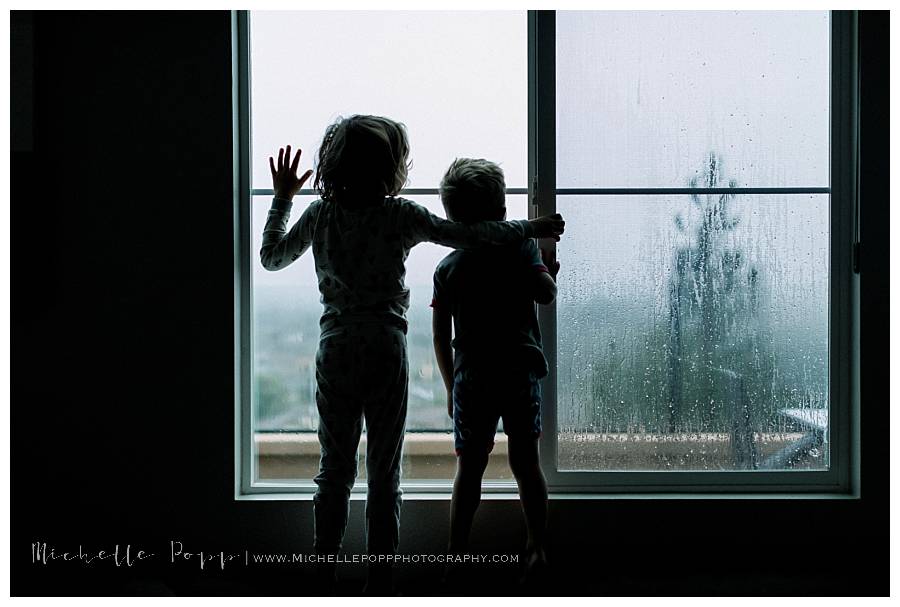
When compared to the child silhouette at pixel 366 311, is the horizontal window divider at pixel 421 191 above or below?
above

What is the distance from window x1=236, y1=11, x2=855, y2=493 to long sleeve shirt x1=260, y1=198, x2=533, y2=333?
13.2 inches

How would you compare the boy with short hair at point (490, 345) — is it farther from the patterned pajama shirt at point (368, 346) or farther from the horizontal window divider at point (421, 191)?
the horizontal window divider at point (421, 191)

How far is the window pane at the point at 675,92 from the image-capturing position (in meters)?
1.97

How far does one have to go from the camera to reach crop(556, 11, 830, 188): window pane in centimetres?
197

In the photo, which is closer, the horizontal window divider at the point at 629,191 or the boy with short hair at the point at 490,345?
the boy with short hair at the point at 490,345

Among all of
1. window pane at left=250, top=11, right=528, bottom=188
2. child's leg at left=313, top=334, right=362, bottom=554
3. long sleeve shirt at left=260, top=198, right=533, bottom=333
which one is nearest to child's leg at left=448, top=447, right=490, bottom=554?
child's leg at left=313, top=334, right=362, bottom=554

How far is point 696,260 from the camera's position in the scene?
6.47ft

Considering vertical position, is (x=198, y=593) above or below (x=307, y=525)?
below

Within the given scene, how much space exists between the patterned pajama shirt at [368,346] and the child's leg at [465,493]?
0.54 feet

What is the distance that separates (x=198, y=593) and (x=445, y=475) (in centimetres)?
75

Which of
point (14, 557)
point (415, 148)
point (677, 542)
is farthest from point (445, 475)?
point (14, 557)

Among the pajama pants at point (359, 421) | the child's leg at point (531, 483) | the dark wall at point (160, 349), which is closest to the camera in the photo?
the pajama pants at point (359, 421)

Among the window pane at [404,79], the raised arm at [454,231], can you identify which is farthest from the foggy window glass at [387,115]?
the raised arm at [454,231]

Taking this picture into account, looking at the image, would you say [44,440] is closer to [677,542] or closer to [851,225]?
[677,542]
